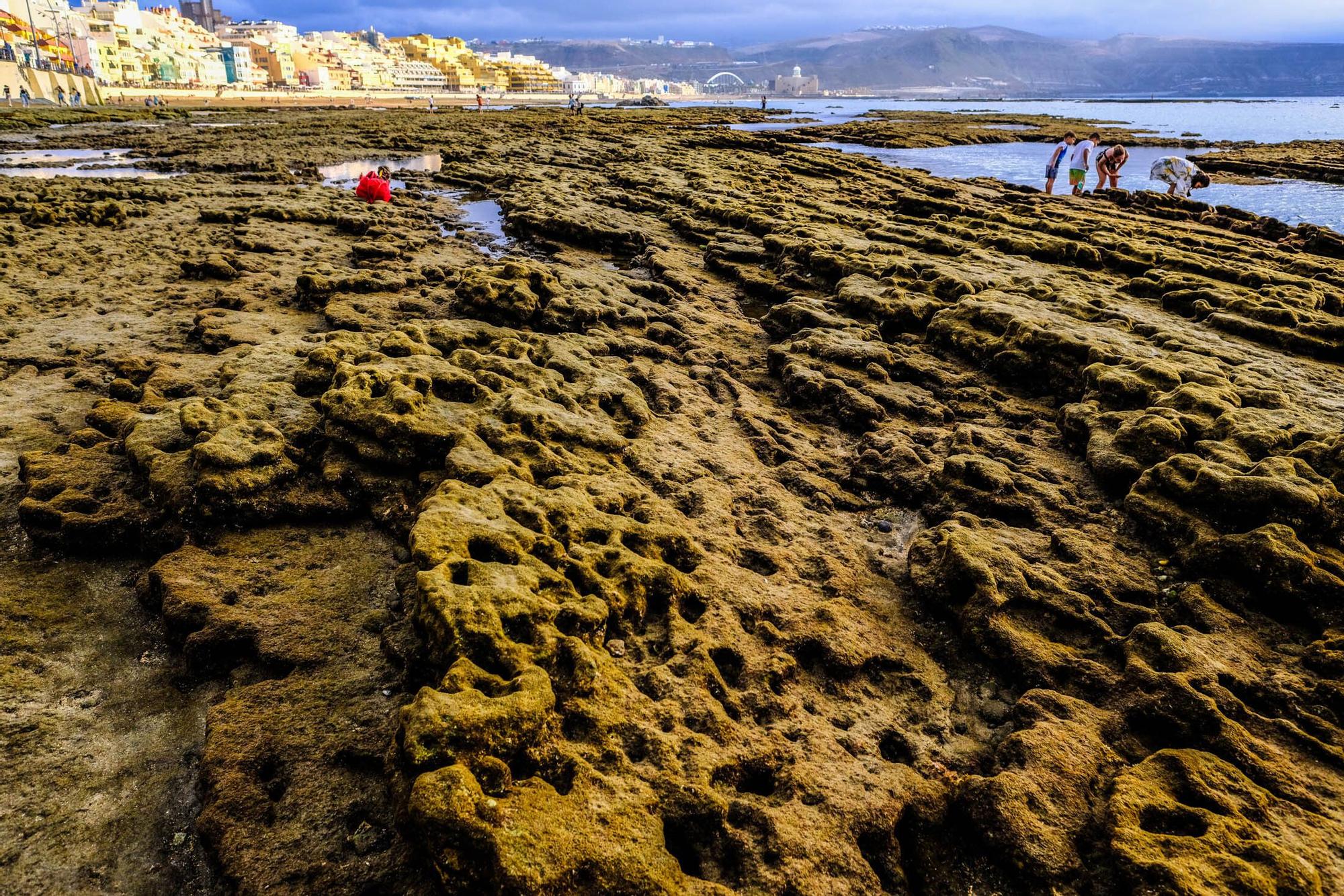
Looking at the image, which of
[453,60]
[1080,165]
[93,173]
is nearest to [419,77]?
[453,60]

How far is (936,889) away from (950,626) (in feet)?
6.36

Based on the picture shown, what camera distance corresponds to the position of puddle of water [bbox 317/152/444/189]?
21.9 metres

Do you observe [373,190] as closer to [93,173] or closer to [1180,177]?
[93,173]

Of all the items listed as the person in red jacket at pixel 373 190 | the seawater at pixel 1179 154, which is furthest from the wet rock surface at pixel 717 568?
the seawater at pixel 1179 154

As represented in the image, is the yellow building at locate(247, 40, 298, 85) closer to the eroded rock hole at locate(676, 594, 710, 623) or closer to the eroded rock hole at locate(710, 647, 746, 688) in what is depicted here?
the eroded rock hole at locate(676, 594, 710, 623)

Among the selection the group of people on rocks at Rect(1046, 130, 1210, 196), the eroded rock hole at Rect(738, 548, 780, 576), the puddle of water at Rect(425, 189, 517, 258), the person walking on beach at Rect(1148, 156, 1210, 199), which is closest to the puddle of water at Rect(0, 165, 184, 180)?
the puddle of water at Rect(425, 189, 517, 258)

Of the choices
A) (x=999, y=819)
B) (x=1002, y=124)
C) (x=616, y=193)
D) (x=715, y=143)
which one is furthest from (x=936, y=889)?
(x=1002, y=124)

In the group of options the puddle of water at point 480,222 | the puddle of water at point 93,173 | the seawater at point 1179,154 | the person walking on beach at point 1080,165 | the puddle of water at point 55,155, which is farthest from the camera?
the puddle of water at point 55,155

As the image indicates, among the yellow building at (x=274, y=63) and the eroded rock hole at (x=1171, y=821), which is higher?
the yellow building at (x=274, y=63)

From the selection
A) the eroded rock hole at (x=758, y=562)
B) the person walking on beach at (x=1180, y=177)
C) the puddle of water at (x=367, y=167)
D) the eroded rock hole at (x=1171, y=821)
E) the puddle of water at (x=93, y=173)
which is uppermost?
the person walking on beach at (x=1180, y=177)

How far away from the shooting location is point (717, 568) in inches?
191

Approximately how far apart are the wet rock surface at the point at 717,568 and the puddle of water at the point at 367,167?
497 inches

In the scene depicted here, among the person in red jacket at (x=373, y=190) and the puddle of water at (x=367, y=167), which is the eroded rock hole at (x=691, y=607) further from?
the puddle of water at (x=367, y=167)

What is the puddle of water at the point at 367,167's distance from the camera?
71.9 ft
